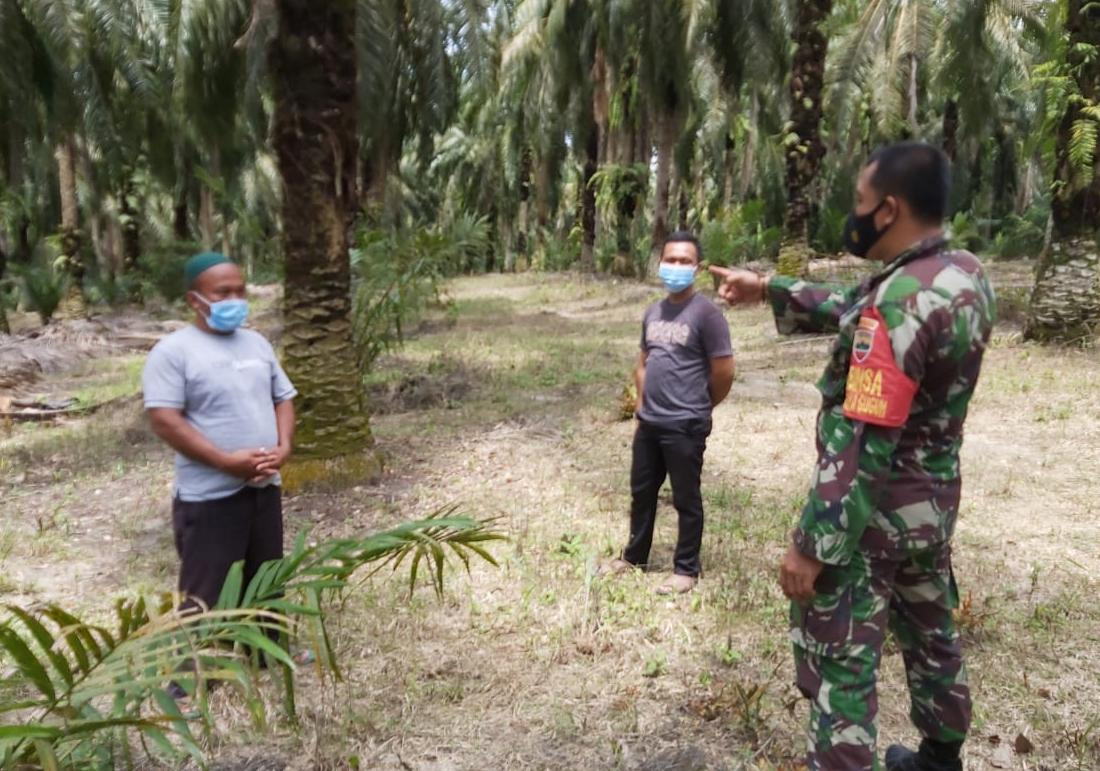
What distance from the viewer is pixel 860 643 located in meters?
2.04

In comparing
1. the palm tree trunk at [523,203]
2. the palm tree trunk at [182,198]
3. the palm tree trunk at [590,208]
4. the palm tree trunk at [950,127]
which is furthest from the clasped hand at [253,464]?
the palm tree trunk at [523,203]

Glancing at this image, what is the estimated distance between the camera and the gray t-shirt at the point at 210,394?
278 cm

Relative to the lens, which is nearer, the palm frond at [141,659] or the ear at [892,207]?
the palm frond at [141,659]

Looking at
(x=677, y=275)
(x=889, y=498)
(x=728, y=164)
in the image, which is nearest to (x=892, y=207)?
(x=889, y=498)

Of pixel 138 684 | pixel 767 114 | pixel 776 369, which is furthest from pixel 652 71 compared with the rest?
pixel 138 684

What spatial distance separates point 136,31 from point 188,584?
14465 millimetres

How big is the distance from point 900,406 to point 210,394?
2265 millimetres

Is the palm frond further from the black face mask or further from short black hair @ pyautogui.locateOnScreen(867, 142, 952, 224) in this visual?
short black hair @ pyautogui.locateOnScreen(867, 142, 952, 224)

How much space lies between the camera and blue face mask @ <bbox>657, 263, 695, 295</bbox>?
11.5ft

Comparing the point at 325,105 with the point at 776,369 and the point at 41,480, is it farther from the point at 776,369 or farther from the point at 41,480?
the point at 776,369

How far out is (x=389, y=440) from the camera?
6484mm

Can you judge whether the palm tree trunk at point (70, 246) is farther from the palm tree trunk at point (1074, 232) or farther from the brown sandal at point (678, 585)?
the palm tree trunk at point (1074, 232)

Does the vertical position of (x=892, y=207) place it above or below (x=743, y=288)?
above

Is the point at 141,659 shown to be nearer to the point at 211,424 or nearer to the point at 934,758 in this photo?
the point at 211,424
